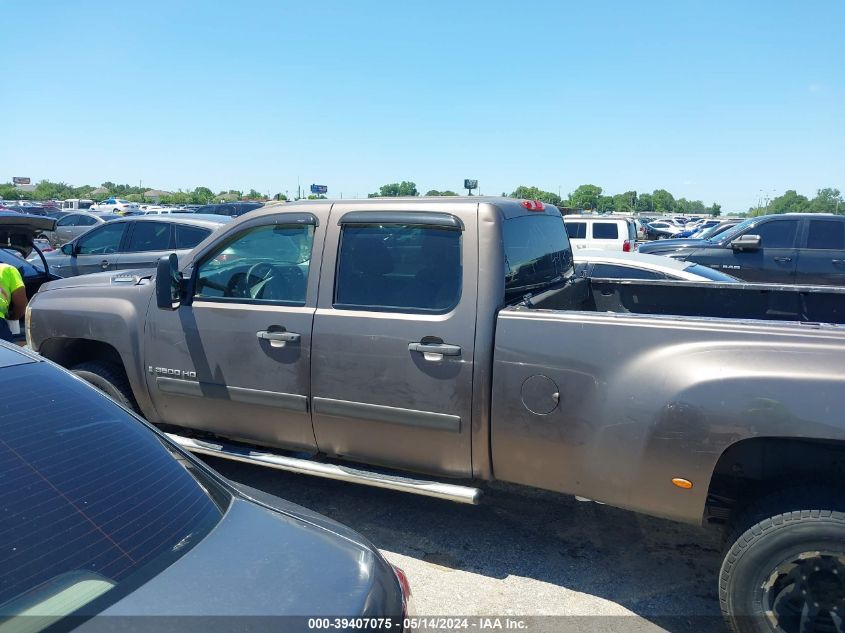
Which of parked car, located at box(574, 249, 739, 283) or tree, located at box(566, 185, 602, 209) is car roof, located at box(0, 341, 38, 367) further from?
tree, located at box(566, 185, 602, 209)

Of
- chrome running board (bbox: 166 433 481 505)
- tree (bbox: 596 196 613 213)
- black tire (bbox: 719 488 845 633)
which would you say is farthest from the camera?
tree (bbox: 596 196 613 213)

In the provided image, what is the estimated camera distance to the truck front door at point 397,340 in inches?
129

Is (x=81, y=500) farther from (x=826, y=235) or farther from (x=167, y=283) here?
(x=826, y=235)

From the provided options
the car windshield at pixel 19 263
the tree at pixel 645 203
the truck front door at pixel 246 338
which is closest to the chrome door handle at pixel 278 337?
the truck front door at pixel 246 338

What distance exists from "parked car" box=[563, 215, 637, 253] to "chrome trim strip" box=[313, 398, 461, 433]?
37.4ft

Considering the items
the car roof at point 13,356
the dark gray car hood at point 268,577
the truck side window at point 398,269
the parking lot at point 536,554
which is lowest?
the parking lot at point 536,554

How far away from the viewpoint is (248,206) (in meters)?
24.5

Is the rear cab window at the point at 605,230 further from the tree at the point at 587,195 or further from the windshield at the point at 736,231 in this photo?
the tree at the point at 587,195

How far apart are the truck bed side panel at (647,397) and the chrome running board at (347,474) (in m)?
0.27

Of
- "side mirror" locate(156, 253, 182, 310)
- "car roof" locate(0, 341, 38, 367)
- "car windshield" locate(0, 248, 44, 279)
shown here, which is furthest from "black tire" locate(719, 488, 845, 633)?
"car windshield" locate(0, 248, 44, 279)

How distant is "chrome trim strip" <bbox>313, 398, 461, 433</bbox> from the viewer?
3.27m

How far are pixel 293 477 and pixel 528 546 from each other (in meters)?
1.75

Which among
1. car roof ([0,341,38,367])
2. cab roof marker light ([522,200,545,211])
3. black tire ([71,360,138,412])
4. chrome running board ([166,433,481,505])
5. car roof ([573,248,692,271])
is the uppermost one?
cab roof marker light ([522,200,545,211])

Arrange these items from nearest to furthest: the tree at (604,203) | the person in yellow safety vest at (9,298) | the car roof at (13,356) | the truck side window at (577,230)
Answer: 1. the car roof at (13,356)
2. the person in yellow safety vest at (9,298)
3. the truck side window at (577,230)
4. the tree at (604,203)
